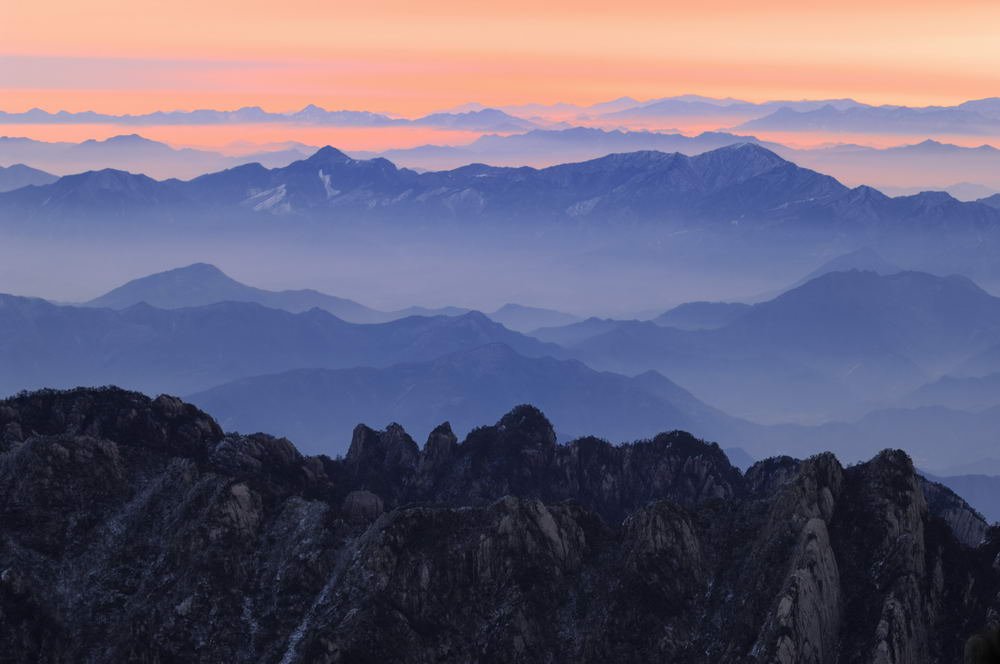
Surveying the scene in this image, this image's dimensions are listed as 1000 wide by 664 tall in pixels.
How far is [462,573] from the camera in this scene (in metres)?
120

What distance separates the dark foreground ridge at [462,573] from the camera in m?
109

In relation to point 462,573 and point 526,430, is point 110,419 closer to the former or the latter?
point 462,573

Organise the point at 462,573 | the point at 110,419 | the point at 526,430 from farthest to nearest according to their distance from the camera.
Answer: the point at 526,430, the point at 110,419, the point at 462,573

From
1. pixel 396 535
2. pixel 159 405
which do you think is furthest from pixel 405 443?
pixel 396 535

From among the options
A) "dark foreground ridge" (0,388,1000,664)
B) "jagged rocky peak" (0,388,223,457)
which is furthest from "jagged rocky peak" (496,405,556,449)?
"dark foreground ridge" (0,388,1000,664)

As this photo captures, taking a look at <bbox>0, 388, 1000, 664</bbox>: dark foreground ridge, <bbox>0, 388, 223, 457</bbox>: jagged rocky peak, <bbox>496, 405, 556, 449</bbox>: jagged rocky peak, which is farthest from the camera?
<bbox>496, 405, 556, 449</bbox>: jagged rocky peak

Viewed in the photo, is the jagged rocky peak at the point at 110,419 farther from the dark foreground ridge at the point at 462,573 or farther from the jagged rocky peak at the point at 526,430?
→ the jagged rocky peak at the point at 526,430

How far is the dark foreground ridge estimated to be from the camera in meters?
109

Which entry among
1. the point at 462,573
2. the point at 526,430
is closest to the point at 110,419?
the point at 462,573

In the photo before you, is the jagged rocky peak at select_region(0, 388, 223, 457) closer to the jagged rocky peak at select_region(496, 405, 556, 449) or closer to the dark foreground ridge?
the dark foreground ridge

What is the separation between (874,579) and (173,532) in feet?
233

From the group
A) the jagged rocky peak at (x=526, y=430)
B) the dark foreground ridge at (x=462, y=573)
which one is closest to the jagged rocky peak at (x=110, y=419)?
the dark foreground ridge at (x=462, y=573)

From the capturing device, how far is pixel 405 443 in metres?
195

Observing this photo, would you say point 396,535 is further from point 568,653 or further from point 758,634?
point 758,634
